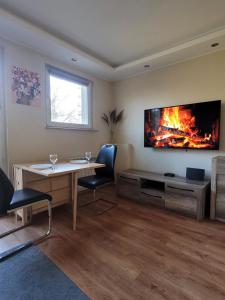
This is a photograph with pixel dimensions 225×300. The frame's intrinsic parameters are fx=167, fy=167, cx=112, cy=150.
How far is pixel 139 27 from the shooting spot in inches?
86.0

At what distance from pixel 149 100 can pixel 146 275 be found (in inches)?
110

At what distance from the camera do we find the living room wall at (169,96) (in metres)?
2.56

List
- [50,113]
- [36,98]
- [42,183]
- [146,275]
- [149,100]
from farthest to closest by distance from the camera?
1. [149,100]
2. [50,113]
3. [36,98]
4. [42,183]
5. [146,275]

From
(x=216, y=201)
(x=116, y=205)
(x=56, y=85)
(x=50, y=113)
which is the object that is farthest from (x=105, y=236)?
(x=56, y=85)

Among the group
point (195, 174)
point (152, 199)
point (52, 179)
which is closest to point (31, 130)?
point (52, 179)

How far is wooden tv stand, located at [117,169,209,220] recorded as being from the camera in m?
2.26

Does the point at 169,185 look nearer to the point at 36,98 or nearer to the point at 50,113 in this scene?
the point at 50,113

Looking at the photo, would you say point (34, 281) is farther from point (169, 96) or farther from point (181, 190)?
point (169, 96)

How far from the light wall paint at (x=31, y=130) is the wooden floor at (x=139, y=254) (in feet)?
3.24

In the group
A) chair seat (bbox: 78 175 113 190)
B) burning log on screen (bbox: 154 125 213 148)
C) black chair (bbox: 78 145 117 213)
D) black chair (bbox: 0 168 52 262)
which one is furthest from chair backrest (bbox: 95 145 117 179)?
black chair (bbox: 0 168 52 262)

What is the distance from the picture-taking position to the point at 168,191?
2521 millimetres

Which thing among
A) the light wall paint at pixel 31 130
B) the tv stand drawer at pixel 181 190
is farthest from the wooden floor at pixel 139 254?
the light wall paint at pixel 31 130

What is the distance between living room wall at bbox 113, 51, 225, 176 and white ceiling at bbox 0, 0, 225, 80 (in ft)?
0.78

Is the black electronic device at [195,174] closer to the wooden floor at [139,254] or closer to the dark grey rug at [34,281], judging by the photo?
the wooden floor at [139,254]
